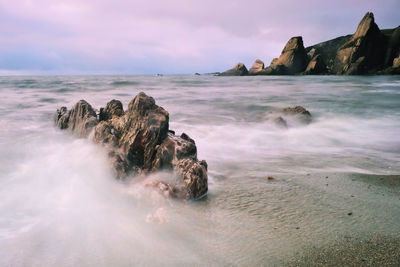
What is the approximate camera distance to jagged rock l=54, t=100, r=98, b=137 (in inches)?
215

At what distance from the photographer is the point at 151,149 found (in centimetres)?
413

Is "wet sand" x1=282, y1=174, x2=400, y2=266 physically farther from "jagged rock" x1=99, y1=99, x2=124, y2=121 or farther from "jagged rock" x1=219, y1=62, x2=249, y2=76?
"jagged rock" x1=219, y1=62, x2=249, y2=76

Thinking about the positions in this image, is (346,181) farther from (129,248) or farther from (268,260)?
(129,248)

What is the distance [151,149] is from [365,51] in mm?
73943

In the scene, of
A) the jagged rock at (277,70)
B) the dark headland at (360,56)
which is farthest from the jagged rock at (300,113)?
the jagged rock at (277,70)

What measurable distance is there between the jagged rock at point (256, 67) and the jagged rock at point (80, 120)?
74415mm

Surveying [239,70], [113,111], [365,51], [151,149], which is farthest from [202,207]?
[239,70]

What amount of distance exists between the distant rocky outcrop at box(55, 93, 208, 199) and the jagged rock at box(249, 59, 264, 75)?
76174 millimetres

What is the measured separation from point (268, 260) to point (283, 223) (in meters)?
0.65

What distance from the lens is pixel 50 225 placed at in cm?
286

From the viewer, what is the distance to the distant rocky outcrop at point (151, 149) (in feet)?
11.5

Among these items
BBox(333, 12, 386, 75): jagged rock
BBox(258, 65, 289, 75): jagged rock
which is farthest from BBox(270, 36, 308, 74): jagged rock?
BBox(333, 12, 386, 75): jagged rock

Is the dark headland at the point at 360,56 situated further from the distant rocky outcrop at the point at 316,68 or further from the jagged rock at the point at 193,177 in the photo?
the jagged rock at the point at 193,177

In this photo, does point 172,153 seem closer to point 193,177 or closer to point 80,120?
point 193,177
